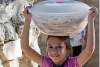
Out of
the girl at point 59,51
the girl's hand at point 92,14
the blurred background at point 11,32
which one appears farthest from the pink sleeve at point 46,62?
the blurred background at point 11,32

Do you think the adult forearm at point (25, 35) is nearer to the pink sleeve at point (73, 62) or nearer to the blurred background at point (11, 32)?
the pink sleeve at point (73, 62)

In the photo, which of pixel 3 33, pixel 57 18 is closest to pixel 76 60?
pixel 57 18

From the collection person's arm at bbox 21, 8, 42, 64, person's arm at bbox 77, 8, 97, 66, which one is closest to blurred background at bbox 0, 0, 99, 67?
person's arm at bbox 21, 8, 42, 64

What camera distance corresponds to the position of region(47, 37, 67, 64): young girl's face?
4.21ft

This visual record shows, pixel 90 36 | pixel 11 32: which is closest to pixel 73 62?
pixel 90 36

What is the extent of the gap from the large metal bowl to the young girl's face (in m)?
0.06

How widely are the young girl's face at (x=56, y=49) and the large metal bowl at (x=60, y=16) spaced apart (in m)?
0.06

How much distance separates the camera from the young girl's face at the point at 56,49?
1.28m

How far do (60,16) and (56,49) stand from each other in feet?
0.59

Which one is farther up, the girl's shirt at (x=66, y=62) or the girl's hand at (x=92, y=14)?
the girl's hand at (x=92, y=14)

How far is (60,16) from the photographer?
1174 millimetres

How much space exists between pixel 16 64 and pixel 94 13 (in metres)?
0.88

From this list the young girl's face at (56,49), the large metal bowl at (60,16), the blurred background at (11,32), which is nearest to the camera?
the large metal bowl at (60,16)

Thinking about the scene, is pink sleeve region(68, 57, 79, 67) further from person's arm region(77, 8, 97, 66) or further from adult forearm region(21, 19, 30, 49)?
adult forearm region(21, 19, 30, 49)
